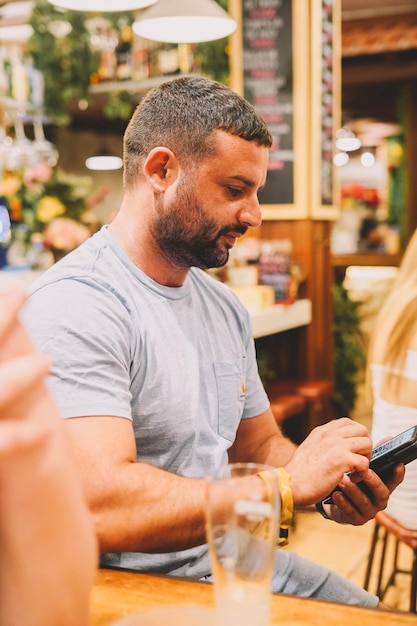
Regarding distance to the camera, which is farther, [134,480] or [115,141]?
[115,141]

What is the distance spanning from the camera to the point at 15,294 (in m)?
0.73

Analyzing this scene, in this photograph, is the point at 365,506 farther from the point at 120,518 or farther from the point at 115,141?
the point at 115,141

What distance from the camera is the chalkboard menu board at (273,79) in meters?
4.64

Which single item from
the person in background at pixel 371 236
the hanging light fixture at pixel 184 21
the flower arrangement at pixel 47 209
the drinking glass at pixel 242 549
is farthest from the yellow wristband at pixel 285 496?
the person in background at pixel 371 236

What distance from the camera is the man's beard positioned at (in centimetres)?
170

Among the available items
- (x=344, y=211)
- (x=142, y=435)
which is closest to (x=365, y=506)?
(x=142, y=435)

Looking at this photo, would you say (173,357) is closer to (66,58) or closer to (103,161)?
(66,58)

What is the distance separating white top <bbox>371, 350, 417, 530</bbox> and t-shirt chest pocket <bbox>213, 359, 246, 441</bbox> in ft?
2.31

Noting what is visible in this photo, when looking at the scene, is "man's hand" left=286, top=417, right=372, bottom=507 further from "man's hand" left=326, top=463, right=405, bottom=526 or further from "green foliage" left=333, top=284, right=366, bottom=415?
"green foliage" left=333, top=284, right=366, bottom=415

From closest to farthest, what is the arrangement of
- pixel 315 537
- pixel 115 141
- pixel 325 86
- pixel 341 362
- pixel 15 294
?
pixel 15 294 < pixel 315 537 < pixel 325 86 < pixel 341 362 < pixel 115 141

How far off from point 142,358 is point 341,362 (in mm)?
4160

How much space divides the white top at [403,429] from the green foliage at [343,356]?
3.13 m

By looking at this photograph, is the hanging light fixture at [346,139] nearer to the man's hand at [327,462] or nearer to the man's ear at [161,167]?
the man's ear at [161,167]

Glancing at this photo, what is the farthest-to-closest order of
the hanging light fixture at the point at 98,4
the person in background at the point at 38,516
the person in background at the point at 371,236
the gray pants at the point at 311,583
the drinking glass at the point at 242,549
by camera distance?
the person in background at the point at 371,236
the hanging light fixture at the point at 98,4
the gray pants at the point at 311,583
the drinking glass at the point at 242,549
the person in background at the point at 38,516
